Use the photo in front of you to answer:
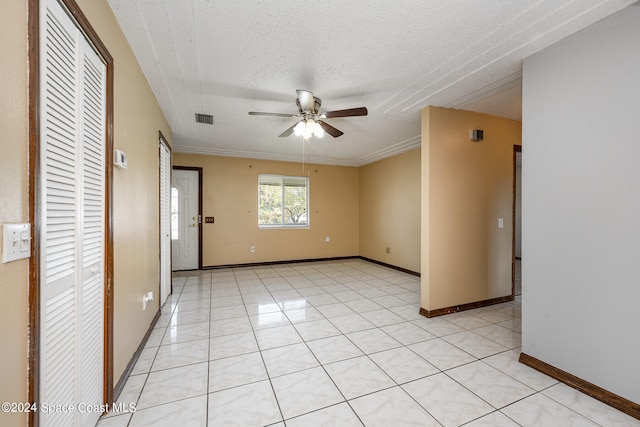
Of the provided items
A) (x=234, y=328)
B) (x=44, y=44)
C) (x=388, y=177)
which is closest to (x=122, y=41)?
(x=44, y=44)

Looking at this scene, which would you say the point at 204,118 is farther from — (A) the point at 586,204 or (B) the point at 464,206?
(A) the point at 586,204

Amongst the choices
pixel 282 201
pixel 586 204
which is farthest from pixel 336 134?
pixel 282 201

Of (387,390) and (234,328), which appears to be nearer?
(387,390)

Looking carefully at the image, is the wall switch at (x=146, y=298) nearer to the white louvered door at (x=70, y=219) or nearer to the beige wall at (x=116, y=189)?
the beige wall at (x=116, y=189)

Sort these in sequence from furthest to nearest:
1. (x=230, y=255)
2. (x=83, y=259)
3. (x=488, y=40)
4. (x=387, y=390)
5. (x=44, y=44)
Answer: (x=230, y=255) → (x=488, y=40) → (x=387, y=390) → (x=83, y=259) → (x=44, y=44)

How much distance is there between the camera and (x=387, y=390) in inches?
72.6

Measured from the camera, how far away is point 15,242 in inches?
32.1

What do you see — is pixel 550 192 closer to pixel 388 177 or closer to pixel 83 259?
pixel 83 259

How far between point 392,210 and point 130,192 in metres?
4.90

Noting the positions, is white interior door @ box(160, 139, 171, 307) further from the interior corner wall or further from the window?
the window

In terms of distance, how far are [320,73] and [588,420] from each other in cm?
319

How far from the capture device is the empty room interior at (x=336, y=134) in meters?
1.08

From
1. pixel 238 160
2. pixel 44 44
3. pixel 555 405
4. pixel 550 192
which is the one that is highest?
pixel 238 160

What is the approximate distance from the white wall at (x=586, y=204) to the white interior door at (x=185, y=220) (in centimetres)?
546
